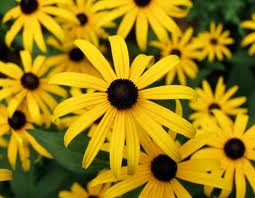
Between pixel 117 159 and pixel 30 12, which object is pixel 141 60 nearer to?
pixel 117 159

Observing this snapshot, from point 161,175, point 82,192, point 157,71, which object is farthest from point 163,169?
point 82,192

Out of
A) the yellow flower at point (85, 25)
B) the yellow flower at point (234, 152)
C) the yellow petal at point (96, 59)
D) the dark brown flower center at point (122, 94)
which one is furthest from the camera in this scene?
the yellow flower at point (85, 25)

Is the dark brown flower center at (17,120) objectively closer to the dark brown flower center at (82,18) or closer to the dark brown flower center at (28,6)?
the dark brown flower center at (28,6)

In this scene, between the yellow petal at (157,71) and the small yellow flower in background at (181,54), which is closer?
the yellow petal at (157,71)

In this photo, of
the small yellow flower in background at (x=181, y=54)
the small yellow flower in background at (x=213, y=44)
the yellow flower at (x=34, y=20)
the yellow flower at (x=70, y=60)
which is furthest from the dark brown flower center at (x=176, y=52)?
the yellow flower at (x=34, y=20)

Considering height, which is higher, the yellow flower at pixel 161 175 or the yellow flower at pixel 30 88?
the yellow flower at pixel 30 88

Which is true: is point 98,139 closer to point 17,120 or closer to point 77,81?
point 77,81

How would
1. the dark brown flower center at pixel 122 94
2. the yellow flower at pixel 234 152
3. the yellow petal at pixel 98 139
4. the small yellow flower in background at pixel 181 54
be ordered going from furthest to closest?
the small yellow flower in background at pixel 181 54 → the yellow flower at pixel 234 152 → the dark brown flower center at pixel 122 94 → the yellow petal at pixel 98 139
